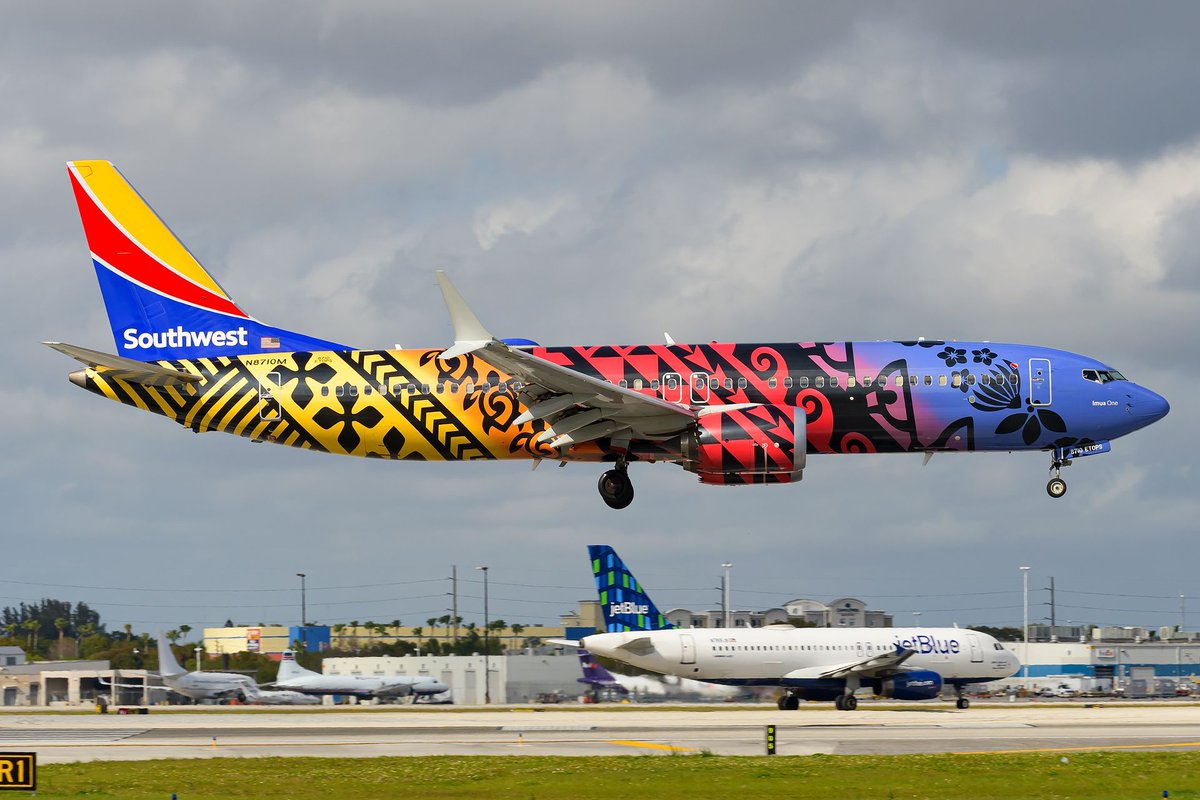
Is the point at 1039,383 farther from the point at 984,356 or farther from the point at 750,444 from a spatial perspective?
the point at 750,444

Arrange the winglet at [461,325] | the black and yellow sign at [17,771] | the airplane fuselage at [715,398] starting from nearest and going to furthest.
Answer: the black and yellow sign at [17,771], the winglet at [461,325], the airplane fuselage at [715,398]

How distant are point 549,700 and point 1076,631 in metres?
94.0

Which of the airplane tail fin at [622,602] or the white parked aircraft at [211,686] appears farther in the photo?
the white parked aircraft at [211,686]

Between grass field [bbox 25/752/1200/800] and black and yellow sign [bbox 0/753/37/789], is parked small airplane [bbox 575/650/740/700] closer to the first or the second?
grass field [bbox 25/752/1200/800]

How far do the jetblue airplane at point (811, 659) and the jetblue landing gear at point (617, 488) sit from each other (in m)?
27.9

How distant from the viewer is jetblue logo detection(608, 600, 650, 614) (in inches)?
3346

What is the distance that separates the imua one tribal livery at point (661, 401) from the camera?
49000 mm

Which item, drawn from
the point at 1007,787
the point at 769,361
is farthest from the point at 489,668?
the point at 1007,787

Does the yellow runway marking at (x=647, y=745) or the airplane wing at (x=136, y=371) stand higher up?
the airplane wing at (x=136, y=371)

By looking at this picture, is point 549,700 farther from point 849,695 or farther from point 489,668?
point 849,695

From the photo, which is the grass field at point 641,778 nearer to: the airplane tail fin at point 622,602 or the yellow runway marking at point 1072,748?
the yellow runway marking at point 1072,748

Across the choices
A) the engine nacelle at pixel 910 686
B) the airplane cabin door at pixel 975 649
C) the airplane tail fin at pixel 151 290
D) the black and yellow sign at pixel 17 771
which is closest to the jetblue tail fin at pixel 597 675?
the engine nacelle at pixel 910 686

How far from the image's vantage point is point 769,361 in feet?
165

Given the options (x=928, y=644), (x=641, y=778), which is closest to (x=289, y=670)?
(x=928, y=644)
